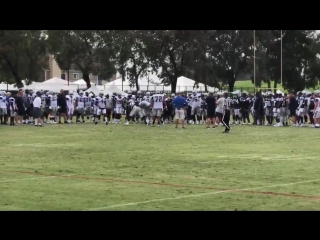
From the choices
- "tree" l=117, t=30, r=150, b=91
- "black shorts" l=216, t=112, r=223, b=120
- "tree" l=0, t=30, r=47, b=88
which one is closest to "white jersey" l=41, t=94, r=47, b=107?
"black shorts" l=216, t=112, r=223, b=120

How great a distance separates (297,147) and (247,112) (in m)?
18.2

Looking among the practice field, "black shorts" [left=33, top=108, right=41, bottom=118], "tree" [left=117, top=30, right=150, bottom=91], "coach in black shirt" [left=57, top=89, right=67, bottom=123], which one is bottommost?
the practice field

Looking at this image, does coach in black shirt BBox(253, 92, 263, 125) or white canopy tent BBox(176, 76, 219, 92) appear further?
white canopy tent BBox(176, 76, 219, 92)

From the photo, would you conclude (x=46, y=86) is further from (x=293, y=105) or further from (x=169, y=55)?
(x=293, y=105)

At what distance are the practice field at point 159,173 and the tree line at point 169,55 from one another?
40440mm

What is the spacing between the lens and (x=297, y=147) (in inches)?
1033

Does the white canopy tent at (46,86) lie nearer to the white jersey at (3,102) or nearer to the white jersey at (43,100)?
the white jersey at (43,100)

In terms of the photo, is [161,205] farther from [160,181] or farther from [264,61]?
[264,61]

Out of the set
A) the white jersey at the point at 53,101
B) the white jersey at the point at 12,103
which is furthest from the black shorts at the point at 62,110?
the white jersey at the point at 12,103

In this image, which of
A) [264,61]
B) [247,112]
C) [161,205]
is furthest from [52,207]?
[264,61]

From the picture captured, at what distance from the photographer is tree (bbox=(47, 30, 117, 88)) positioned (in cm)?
7344

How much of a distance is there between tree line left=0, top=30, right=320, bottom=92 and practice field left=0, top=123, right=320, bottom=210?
40.4 meters

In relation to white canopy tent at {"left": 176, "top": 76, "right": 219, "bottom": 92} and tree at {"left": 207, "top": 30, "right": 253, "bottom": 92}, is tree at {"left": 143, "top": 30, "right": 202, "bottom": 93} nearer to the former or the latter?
white canopy tent at {"left": 176, "top": 76, "right": 219, "bottom": 92}
